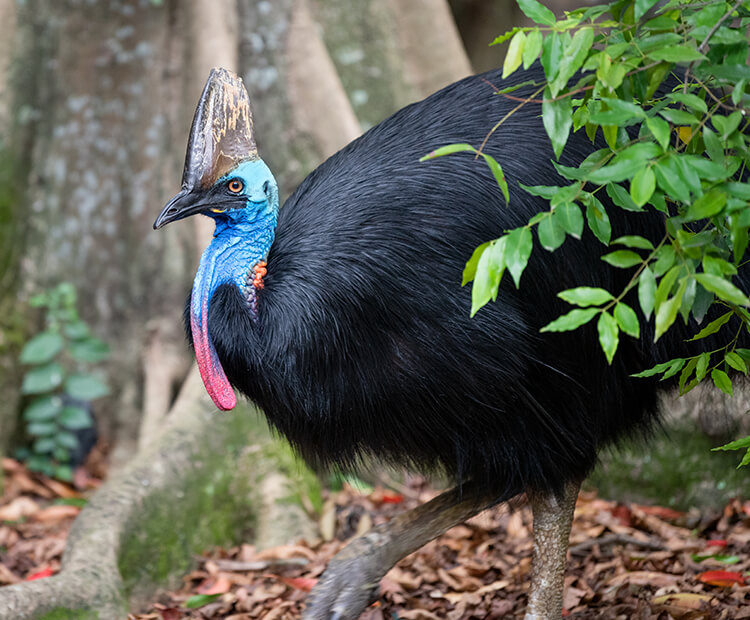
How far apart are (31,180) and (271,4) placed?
1375 millimetres

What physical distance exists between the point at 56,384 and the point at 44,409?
0.41 feet

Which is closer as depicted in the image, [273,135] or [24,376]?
[273,135]

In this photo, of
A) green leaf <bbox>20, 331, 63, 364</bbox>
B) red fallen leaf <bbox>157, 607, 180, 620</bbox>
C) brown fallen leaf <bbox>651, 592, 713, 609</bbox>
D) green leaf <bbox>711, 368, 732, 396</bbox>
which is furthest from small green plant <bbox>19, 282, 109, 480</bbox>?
green leaf <bbox>711, 368, 732, 396</bbox>

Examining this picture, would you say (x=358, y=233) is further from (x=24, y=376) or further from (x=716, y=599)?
(x=24, y=376)

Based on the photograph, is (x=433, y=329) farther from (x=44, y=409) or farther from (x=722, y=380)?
(x=44, y=409)

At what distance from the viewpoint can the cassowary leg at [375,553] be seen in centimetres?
255

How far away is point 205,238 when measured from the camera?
4316 millimetres

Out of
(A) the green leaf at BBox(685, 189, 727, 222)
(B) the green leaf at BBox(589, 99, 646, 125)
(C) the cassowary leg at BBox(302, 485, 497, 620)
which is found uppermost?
(B) the green leaf at BBox(589, 99, 646, 125)

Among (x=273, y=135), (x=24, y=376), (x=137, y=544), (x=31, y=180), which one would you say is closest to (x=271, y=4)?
(x=273, y=135)

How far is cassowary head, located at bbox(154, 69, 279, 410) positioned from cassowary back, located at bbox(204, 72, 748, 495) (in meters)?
0.04

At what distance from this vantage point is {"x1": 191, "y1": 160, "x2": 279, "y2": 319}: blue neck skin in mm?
2453

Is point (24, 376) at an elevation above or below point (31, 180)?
below

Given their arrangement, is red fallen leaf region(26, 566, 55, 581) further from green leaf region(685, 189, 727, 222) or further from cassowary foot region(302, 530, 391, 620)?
green leaf region(685, 189, 727, 222)

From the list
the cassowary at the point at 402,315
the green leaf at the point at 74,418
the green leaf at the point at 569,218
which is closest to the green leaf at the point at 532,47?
the green leaf at the point at 569,218
